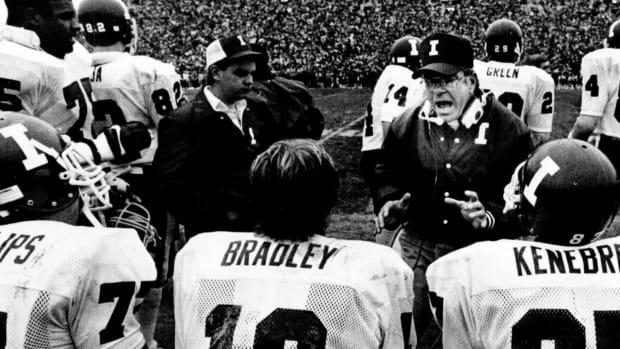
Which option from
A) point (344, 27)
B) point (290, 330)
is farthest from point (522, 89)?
point (344, 27)

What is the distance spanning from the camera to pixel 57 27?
3656 millimetres

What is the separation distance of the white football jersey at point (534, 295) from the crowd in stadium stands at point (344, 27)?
767 inches

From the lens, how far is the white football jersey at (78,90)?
3.66m

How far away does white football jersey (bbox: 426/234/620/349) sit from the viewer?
1.98m

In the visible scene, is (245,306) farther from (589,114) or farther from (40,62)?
(589,114)

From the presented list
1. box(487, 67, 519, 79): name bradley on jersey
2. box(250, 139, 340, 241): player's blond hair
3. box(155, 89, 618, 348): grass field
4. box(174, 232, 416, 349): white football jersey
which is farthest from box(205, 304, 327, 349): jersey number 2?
box(487, 67, 519, 79): name bradley on jersey

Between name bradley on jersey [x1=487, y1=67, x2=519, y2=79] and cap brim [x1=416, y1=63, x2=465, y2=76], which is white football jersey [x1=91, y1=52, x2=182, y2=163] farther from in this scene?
name bradley on jersey [x1=487, y1=67, x2=519, y2=79]

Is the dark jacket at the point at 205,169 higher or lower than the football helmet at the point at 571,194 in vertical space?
lower

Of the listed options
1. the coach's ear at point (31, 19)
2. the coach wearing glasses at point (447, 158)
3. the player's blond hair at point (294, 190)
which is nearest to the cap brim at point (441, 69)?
the coach wearing glasses at point (447, 158)

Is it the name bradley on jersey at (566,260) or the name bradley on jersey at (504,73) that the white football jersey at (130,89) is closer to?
the name bradley on jersey at (504,73)

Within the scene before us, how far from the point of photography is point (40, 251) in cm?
207

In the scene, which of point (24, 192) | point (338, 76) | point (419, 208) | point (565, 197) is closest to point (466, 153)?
point (419, 208)

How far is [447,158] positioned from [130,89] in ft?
7.49

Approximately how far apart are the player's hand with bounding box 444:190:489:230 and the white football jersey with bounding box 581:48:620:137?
3.07 m
